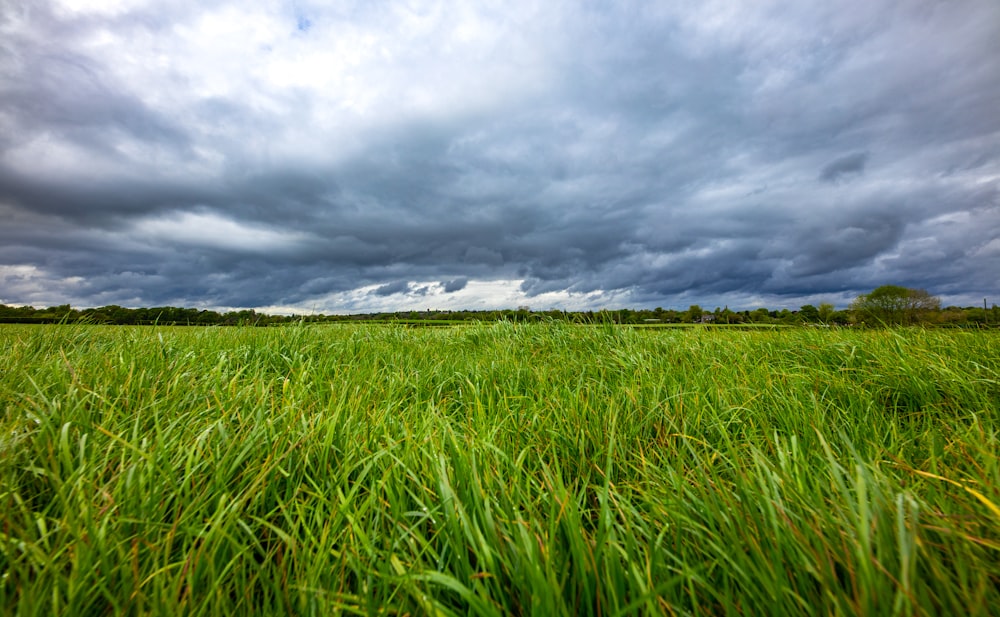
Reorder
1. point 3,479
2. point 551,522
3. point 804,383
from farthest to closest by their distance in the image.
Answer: point 804,383, point 3,479, point 551,522

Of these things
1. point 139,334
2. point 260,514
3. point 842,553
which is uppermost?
point 139,334

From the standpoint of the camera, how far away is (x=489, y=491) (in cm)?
197

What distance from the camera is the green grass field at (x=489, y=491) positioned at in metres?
1.41

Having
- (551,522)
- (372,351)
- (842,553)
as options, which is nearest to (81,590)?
(551,522)

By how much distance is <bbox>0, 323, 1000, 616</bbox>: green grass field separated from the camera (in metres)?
1.41

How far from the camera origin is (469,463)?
7.52 ft

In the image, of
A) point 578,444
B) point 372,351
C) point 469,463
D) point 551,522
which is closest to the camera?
point 551,522

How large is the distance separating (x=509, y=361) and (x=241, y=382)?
315 centimetres

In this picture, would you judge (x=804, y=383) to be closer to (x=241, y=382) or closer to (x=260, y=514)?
(x=260, y=514)

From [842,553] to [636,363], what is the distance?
12.8 feet

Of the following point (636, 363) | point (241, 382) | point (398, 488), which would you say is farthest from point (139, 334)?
point (636, 363)

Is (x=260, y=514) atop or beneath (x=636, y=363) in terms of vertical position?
beneath

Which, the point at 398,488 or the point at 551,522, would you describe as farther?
the point at 398,488

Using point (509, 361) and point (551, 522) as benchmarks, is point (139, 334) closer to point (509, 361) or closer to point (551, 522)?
point (509, 361)
